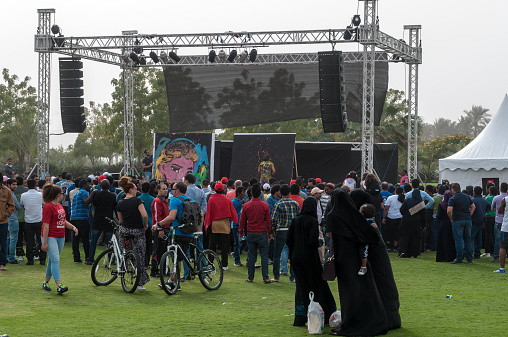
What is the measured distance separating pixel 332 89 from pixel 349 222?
1623 cm

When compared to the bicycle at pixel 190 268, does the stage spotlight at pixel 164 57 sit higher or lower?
higher

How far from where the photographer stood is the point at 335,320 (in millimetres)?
7922

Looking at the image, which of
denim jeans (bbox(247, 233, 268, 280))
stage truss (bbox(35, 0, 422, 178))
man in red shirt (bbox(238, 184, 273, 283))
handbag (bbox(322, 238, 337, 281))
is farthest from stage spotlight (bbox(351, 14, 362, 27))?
handbag (bbox(322, 238, 337, 281))

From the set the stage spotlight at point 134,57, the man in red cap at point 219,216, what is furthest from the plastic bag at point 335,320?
the stage spotlight at point 134,57

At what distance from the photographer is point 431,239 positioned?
1784 centimetres

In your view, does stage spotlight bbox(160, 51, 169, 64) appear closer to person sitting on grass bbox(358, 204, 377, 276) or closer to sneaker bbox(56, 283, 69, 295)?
sneaker bbox(56, 283, 69, 295)

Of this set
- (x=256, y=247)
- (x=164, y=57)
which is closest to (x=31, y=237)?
(x=256, y=247)

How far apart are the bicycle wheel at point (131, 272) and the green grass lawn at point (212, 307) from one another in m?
0.17

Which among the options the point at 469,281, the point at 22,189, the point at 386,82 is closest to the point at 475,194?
the point at 469,281

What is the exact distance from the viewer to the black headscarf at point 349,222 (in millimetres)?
7469

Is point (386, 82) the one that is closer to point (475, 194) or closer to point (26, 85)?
point (475, 194)

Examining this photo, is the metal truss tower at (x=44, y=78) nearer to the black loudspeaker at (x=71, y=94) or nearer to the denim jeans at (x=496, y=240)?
the black loudspeaker at (x=71, y=94)

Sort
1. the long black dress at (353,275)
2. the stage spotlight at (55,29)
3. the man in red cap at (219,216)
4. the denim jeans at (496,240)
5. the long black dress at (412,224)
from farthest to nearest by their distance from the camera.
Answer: the stage spotlight at (55,29), the long black dress at (412,224), the denim jeans at (496,240), the man in red cap at (219,216), the long black dress at (353,275)

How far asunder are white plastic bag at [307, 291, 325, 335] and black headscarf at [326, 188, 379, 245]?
93 centimetres
